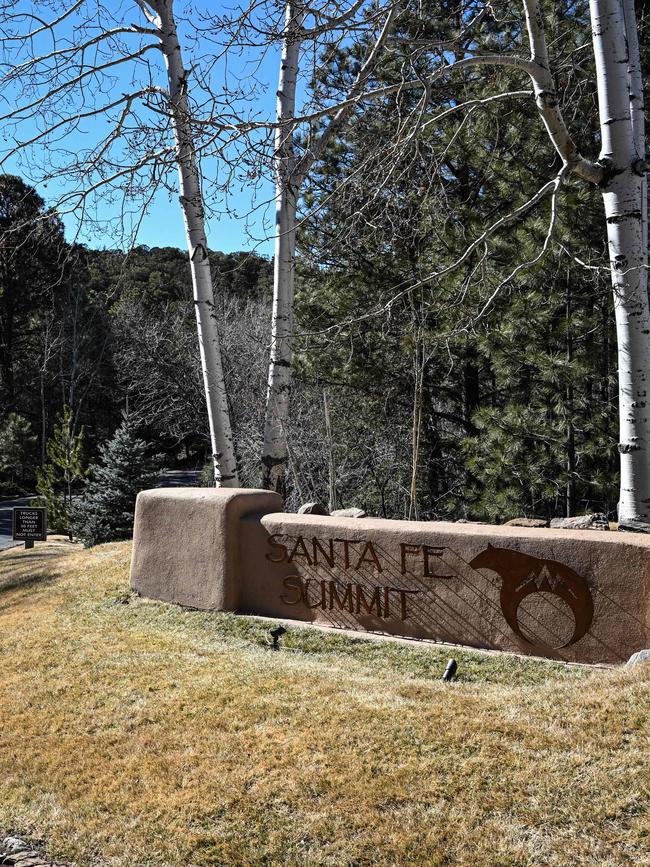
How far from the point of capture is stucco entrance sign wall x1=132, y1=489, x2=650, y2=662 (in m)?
5.10

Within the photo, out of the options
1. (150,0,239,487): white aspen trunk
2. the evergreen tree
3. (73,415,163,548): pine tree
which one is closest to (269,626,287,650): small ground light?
(150,0,239,487): white aspen trunk

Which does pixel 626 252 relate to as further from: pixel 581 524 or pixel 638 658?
pixel 638 658

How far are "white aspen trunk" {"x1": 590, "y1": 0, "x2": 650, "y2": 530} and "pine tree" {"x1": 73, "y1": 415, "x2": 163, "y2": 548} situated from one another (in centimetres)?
1016

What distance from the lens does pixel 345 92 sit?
7.26 metres

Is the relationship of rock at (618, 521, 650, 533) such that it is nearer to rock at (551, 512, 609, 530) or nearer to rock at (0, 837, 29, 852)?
rock at (551, 512, 609, 530)

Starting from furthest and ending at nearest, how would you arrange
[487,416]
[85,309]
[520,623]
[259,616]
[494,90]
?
[85,309] → [487,416] → [494,90] → [259,616] → [520,623]

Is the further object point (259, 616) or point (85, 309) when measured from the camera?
point (85, 309)

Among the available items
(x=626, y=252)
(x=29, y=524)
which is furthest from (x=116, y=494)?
(x=626, y=252)

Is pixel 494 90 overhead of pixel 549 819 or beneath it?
overhead

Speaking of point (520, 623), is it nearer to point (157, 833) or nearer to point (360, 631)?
point (360, 631)

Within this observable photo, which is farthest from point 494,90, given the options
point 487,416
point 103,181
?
point 103,181

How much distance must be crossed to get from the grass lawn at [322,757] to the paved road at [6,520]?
1226 cm

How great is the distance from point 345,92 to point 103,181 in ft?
8.02

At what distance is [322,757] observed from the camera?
396 cm
